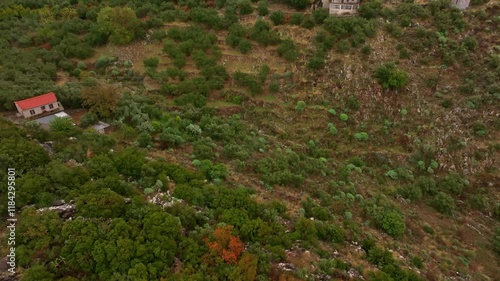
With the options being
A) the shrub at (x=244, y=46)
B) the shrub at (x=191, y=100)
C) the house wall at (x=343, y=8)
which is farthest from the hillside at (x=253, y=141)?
the house wall at (x=343, y=8)

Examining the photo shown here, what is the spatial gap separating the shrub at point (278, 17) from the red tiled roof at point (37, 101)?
26.1 meters

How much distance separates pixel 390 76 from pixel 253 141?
16535 millimetres

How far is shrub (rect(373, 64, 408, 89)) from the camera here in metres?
42.1

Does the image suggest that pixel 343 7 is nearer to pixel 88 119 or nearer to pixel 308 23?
pixel 308 23

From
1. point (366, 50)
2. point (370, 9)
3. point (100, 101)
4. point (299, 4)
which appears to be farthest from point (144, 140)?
point (370, 9)

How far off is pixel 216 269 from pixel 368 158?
74.4 ft

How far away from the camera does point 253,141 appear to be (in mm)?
38031

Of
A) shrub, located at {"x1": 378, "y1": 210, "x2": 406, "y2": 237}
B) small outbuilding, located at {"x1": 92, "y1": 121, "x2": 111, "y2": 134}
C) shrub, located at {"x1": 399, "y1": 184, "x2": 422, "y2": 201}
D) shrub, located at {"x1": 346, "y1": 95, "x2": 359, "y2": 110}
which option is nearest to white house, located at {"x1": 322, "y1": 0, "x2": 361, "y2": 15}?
shrub, located at {"x1": 346, "y1": 95, "x2": 359, "y2": 110}

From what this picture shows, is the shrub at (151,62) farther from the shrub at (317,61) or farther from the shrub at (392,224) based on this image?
the shrub at (392,224)

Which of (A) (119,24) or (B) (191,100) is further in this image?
(A) (119,24)

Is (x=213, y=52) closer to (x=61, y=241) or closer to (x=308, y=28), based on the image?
(x=308, y=28)

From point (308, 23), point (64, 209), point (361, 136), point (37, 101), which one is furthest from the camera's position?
point (308, 23)

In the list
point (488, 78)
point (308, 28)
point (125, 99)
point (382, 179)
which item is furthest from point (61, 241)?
point (488, 78)

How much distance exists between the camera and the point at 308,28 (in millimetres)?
47531
